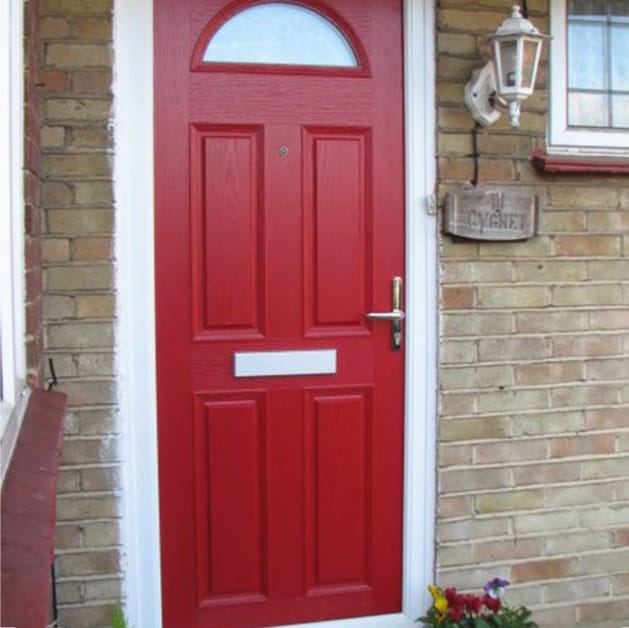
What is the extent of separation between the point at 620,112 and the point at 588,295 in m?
0.73

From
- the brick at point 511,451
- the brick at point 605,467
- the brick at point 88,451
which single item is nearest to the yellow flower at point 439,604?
the brick at point 511,451

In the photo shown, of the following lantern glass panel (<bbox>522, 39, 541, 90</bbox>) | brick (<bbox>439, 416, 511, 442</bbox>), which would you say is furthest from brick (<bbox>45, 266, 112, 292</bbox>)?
lantern glass panel (<bbox>522, 39, 541, 90</bbox>)

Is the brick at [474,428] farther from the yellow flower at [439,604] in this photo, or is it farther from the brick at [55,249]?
the brick at [55,249]

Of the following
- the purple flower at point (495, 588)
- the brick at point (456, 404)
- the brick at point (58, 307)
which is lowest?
the purple flower at point (495, 588)

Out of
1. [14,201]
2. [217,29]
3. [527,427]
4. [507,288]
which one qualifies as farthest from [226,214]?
[527,427]

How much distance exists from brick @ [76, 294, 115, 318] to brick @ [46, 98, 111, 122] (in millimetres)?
594

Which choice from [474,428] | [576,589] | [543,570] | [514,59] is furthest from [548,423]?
[514,59]

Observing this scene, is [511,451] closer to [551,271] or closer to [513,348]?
[513,348]

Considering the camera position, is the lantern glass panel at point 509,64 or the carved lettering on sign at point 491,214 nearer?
the lantern glass panel at point 509,64

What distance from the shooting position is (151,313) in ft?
9.00

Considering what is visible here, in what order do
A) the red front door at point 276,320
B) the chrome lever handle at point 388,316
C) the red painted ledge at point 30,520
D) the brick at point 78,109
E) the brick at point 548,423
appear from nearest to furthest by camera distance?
the red painted ledge at point 30,520 < the brick at point 78,109 < the red front door at point 276,320 < the chrome lever handle at point 388,316 < the brick at point 548,423

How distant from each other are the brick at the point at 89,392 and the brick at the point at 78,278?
0.32m

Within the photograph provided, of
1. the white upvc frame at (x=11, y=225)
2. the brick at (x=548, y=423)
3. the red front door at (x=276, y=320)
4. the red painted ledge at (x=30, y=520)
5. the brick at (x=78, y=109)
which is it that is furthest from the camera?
the brick at (x=548, y=423)

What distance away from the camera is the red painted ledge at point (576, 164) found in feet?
9.59
